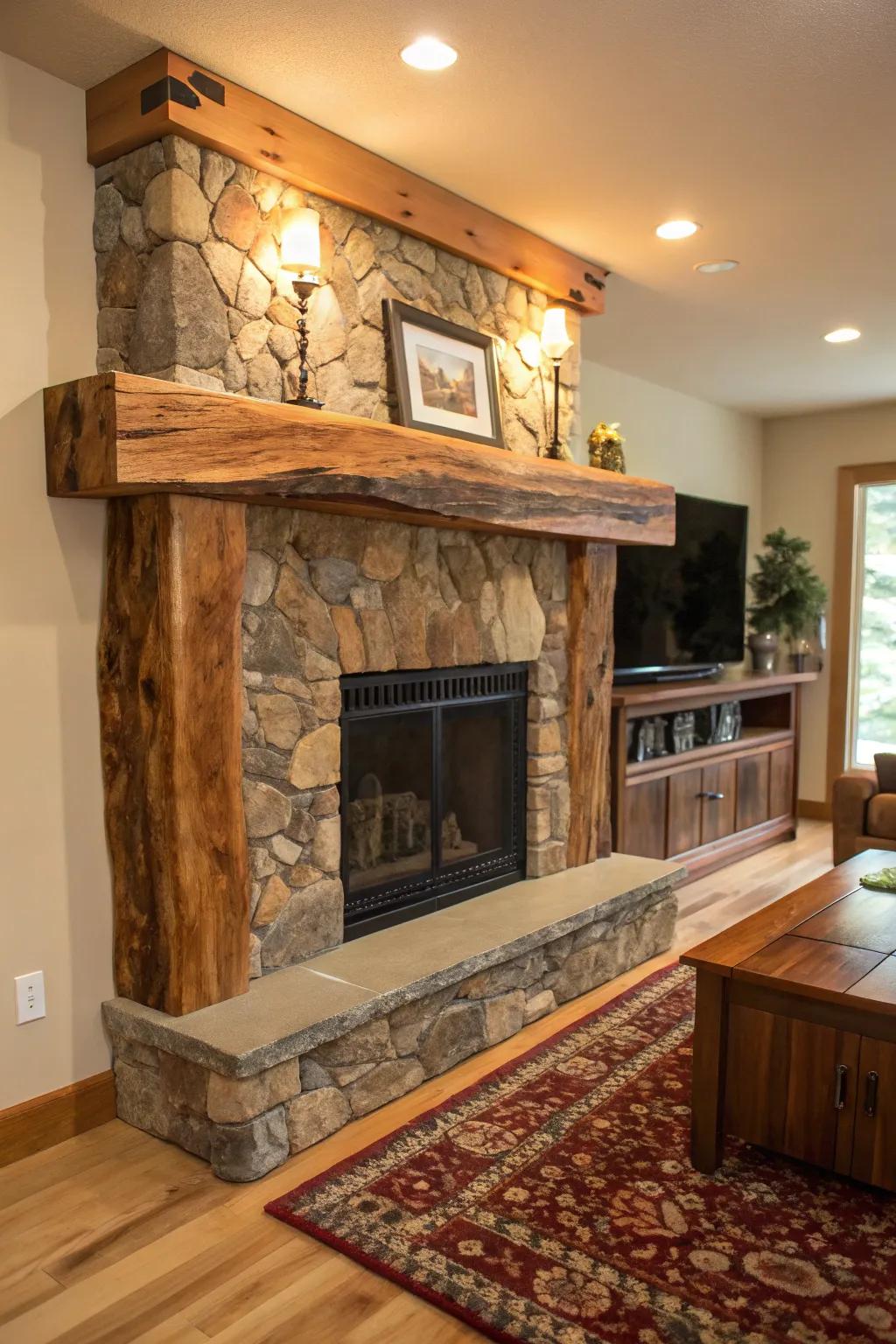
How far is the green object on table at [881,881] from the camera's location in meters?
3.02

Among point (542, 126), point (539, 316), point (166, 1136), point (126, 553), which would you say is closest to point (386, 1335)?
point (166, 1136)

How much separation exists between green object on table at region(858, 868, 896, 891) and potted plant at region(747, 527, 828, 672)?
122 inches

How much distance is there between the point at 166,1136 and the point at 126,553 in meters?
1.40

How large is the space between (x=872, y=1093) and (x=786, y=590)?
420 cm

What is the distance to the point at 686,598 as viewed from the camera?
543cm

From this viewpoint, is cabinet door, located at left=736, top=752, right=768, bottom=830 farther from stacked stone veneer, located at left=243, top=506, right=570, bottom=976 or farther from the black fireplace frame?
stacked stone veneer, located at left=243, top=506, right=570, bottom=976

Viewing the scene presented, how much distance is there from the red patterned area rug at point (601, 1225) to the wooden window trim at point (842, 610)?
4107 mm

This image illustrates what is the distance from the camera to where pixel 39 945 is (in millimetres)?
2410

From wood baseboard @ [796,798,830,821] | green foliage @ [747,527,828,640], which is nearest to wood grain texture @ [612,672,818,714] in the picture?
→ green foliage @ [747,527,828,640]

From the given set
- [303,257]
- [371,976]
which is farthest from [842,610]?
[303,257]

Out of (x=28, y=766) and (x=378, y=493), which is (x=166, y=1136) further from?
(x=378, y=493)

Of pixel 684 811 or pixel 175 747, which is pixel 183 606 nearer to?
pixel 175 747

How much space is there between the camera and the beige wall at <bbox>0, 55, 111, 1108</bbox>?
7.59 ft

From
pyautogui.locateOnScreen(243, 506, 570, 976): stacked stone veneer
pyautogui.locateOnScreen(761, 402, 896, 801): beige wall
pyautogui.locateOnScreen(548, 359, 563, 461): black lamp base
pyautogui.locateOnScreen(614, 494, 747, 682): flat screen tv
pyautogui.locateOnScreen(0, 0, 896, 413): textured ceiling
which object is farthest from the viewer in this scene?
pyautogui.locateOnScreen(761, 402, 896, 801): beige wall
